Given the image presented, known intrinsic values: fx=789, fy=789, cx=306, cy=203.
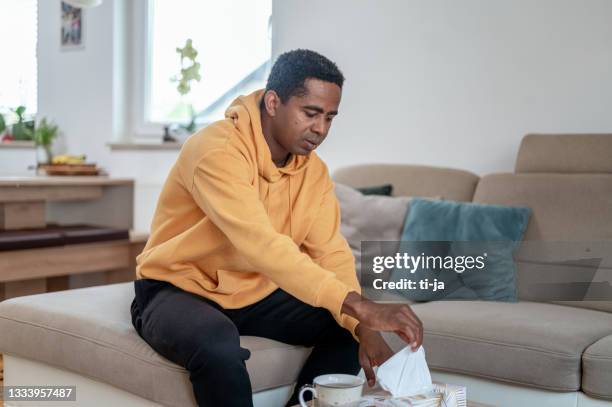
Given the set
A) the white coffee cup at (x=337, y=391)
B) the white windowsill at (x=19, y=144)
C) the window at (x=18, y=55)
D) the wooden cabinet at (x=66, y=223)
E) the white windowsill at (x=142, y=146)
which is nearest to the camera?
the white coffee cup at (x=337, y=391)

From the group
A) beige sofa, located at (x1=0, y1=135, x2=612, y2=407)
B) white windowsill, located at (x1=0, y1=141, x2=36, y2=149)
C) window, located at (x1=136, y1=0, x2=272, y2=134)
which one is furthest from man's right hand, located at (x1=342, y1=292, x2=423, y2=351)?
white windowsill, located at (x1=0, y1=141, x2=36, y2=149)

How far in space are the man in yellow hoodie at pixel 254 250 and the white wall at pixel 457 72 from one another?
143cm

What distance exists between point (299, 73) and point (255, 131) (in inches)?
7.3

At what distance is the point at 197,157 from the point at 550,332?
3.33 ft

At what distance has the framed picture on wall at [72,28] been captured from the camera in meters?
4.86

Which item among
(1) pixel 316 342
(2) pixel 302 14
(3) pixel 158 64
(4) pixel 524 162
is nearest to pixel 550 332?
(1) pixel 316 342

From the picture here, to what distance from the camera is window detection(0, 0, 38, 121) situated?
5.82 metres

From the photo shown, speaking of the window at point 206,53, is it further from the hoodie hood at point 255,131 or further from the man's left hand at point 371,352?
the man's left hand at point 371,352

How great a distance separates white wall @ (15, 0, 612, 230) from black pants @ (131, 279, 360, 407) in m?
1.61

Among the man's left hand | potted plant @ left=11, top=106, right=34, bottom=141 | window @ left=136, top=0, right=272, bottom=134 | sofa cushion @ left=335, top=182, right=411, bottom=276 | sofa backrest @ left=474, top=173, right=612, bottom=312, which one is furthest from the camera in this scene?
potted plant @ left=11, top=106, right=34, bottom=141

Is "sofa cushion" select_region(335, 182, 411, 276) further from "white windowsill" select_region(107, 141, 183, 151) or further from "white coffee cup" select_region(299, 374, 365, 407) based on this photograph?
"white windowsill" select_region(107, 141, 183, 151)

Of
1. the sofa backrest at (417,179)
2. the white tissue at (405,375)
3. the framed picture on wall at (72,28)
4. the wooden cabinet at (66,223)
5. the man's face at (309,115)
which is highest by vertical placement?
the framed picture on wall at (72,28)

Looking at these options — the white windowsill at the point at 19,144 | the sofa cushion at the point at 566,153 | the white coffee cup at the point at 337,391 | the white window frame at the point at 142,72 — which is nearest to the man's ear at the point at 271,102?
the white coffee cup at the point at 337,391

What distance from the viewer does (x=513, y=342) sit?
2.03 metres
